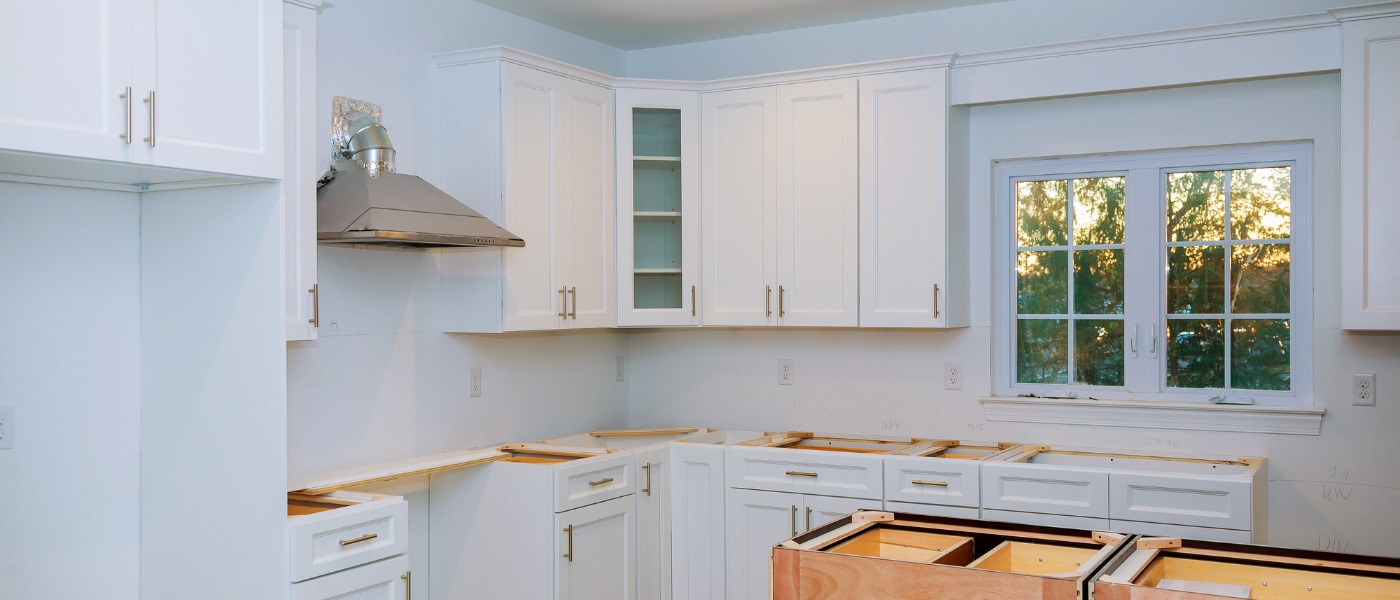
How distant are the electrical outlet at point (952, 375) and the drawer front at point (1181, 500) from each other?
845mm

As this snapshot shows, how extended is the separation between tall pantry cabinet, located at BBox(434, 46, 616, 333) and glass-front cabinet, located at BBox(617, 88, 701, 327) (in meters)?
0.19

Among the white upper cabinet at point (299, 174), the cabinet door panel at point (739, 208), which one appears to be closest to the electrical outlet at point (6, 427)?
the white upper cabinet at point (299, 174)

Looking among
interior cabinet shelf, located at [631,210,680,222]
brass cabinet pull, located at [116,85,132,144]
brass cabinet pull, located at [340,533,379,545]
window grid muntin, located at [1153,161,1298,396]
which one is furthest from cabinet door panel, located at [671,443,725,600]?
brass cabinet pull, located at [116,85,132,144]

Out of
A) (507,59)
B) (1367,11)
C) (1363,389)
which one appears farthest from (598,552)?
(1367,11)

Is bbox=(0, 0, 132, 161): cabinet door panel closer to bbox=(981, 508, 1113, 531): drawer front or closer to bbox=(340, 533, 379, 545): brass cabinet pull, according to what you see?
bbox=(340, 533, 379, 545): brass cabinet pull

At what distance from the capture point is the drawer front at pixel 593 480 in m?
3.11

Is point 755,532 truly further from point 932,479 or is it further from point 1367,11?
point 1367,11

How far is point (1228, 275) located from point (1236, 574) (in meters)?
1.82

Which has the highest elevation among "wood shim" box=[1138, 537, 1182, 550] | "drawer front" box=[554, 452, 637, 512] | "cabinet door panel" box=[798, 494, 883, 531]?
"wood shim" box=[1138, 537, 1182, 550]

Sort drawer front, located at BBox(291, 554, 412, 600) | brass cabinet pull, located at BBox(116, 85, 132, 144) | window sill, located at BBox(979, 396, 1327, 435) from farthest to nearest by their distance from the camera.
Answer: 1. window sill, located at BBox(979, 396, 1327, 435)
2. drawer front, located at BBox(291, 554, 412, 600)
3. brass cabinet pull, located at BBox(116, 85, 132, 144)

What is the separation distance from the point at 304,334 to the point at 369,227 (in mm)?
344

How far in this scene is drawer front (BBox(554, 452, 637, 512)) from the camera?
10.2 ft

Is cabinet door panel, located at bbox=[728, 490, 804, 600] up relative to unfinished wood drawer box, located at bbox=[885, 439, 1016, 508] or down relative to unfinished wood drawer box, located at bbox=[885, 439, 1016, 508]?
down

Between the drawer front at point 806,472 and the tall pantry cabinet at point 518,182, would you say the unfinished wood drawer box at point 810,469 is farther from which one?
the tall pantry cabinet at point 518,182
